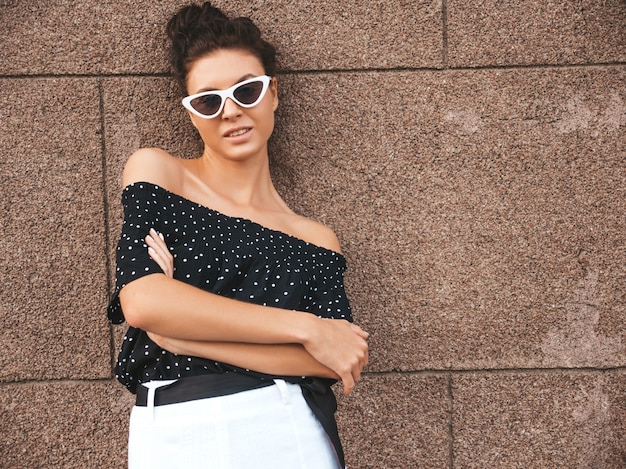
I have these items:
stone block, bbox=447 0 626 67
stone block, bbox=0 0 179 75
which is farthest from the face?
stone block, bbox=447 0 626 67

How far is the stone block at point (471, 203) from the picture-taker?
3.07m

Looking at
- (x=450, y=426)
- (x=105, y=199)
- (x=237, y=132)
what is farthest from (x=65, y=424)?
(x=450, y=426)

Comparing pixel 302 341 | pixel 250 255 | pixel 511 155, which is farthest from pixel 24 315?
pixel 511 155

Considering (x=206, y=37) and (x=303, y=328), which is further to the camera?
(x=206, y=37)

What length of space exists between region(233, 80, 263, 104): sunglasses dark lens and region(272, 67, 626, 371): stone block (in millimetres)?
637

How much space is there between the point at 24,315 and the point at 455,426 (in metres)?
2.46

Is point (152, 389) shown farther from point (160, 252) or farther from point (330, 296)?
point (330, 296)

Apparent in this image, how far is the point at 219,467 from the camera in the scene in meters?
2.02

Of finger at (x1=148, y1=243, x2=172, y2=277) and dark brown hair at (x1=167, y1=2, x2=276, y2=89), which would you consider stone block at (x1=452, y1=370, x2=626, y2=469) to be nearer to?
finger at (x1=148, y1=243, x2=172, y2=277)

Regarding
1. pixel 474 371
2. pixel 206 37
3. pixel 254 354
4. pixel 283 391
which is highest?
pixel 206 37

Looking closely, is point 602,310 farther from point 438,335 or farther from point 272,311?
point 272,311

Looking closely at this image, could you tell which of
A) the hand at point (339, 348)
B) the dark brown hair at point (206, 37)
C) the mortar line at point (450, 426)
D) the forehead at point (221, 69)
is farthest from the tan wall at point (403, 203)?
the hand at point (339, 348)

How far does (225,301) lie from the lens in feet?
6.81

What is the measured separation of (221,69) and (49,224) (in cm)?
132
